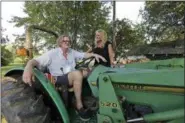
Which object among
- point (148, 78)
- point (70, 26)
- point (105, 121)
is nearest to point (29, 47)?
point (105, 121)

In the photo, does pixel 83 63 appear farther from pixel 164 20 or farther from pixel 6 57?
pixel 164 20

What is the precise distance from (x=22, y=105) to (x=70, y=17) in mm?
12817

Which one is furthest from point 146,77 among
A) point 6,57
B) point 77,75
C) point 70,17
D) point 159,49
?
point 6,57

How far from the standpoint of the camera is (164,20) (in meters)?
18.8

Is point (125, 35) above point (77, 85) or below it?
above

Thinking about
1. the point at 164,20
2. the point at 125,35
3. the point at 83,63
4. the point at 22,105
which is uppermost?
the point at 164,20

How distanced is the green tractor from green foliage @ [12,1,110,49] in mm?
11519

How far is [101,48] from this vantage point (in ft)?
16.5

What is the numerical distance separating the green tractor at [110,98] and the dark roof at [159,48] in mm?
11778

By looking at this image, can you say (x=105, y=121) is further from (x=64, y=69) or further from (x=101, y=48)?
(x=101, y=48)

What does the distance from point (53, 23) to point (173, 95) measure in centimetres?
1349

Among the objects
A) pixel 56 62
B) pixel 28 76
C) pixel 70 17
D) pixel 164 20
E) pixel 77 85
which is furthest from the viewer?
pixel 164 20

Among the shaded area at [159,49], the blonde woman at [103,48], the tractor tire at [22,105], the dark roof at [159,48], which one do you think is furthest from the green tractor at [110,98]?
the dark roof at [159,48]

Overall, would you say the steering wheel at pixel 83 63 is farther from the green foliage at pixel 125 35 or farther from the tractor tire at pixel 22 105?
the green foliage at pixel 125 35
